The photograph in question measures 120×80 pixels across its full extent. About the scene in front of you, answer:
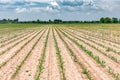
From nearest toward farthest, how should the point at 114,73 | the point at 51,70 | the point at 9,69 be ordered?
the point at 114,73 → the point at 51,70 → the point at 9,69

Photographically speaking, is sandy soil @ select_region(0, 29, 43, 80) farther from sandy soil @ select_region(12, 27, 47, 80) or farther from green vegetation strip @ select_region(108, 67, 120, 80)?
green vegetation strip @ select_region(108, 67, 120, 80)

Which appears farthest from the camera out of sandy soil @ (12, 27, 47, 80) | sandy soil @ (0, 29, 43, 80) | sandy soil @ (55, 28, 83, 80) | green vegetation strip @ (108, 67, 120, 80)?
sandy soil @ (0, 29, 43, 80)

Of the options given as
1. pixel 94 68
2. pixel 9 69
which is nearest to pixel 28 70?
pixel 9 69

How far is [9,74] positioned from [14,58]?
15.3 feet

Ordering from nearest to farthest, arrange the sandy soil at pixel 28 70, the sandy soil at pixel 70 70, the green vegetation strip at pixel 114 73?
the green vegetation strip at pixel 114 73 → the sandy soil at pixel 70 70 → the sandy soil at pixel 28 70

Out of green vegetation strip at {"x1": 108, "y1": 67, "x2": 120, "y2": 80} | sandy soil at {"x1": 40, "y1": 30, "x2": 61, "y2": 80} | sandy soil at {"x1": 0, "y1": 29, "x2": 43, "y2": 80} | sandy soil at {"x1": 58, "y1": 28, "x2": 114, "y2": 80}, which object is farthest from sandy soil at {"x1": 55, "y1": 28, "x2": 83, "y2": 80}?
sandy soil at {"x1": 0, "y1": 29, "x2": 43, "y2": 80}

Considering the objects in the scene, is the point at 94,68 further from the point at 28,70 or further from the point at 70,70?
the point at 28,70

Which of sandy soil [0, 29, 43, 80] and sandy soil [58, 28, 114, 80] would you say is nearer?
sandy soil [58, 28, 114, 80]

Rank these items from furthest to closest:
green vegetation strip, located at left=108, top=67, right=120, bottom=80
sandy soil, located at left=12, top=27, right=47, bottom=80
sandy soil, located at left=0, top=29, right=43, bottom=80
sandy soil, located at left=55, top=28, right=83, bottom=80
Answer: sandy soil, located at left=0, top=29, right=43, bottom=80, sandy soil, located at left=12, top=27, right=47, bottom=80, sandy soil, located at left=55, top=28, right=83, bottom=80, green vegetation strip, located at left=108, top=67, right=120, bottom=80

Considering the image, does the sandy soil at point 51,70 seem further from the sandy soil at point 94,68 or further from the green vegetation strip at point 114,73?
the green vegetation strip at point 114,73

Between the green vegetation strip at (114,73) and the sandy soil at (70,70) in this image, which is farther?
the sandy soil at (70,70)

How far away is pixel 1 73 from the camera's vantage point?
42.1ft

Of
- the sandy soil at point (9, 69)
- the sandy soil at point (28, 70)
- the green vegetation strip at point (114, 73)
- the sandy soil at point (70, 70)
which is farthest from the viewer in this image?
the sandy soil at point (9, 69)

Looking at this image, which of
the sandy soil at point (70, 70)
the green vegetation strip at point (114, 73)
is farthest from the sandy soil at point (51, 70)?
the green vegetation strip at point (114, 73)
